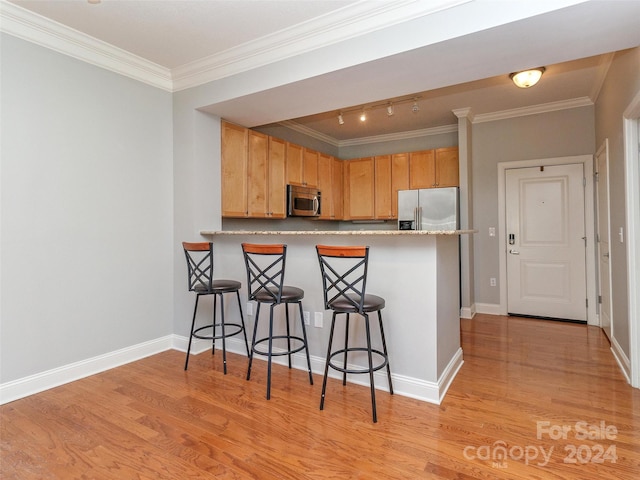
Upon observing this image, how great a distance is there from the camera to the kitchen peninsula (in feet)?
7.91

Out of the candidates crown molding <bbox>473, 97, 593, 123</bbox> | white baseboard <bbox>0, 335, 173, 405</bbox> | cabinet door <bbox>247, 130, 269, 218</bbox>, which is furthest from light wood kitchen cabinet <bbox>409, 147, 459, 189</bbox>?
white baseboard <bbox>0, 335, 173, 405</bbox>

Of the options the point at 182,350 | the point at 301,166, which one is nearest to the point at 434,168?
the point at 301,166

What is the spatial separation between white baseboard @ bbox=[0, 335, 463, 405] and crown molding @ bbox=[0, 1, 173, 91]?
2.43 metres

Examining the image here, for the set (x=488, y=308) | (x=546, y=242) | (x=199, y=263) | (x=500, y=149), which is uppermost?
(x=500, y=149)

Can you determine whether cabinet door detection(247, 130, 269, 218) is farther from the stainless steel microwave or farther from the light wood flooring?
the light wood flooring

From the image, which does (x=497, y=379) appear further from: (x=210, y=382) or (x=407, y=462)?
(x=210, y=382)

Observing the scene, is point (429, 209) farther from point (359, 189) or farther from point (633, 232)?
point (633, 232)

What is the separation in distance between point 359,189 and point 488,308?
266 cm

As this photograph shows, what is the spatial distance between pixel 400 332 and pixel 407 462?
0.91m

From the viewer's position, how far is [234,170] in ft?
12.5

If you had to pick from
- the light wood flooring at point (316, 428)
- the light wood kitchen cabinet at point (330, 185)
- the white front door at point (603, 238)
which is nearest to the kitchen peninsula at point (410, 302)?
the light wood flooring at point (316, 428)

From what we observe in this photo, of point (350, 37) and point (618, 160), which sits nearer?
point (350, 37)

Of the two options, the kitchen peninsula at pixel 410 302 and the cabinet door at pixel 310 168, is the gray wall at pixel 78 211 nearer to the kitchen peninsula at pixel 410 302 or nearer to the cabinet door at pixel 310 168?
the kitchen peninsula at pixel 410 302

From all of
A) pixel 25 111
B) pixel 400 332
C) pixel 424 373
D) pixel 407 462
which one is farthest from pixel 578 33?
pixel 25 111
